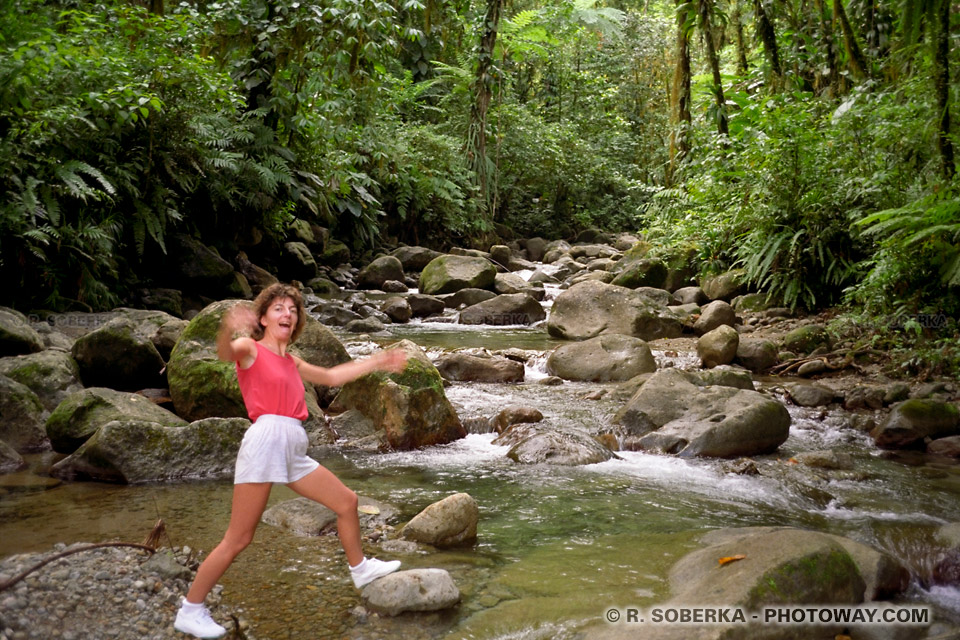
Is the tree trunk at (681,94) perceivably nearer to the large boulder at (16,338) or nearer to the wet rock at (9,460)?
the large boulder at (16,338)

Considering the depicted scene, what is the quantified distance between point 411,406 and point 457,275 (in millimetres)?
9436

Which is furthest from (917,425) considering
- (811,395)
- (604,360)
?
(604,360)

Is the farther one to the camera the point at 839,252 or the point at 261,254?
the point at 261,254

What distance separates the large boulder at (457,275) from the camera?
611 inches

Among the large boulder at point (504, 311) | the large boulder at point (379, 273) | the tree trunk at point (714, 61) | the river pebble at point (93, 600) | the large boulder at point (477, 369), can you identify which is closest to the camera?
the river pebble at point (93, 600)

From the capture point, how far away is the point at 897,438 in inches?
251

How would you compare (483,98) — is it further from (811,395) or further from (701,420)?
(701,420)

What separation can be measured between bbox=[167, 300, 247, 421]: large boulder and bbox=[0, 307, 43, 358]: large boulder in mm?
1374

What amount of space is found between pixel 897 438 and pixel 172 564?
584 cm

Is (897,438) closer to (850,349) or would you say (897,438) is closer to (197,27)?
(850,349)

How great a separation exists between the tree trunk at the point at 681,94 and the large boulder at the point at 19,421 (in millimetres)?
11726

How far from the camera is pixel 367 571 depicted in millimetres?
3279

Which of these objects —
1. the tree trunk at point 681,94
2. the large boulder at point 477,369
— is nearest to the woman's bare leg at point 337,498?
the large boulder at point 477,369

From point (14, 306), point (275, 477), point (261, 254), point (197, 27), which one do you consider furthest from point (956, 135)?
point (261, 254)
